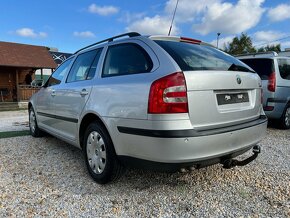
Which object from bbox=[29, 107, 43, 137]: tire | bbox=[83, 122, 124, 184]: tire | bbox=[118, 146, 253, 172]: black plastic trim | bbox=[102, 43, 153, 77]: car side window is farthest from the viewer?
bbox=[29, 107, 43, 137]: tire

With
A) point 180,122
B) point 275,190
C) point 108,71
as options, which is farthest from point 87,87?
point 275,190

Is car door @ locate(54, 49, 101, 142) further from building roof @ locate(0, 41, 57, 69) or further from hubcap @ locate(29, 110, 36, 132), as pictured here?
building roof @ locate(0, 41, 57, 69)

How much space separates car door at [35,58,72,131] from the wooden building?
44.8 feet

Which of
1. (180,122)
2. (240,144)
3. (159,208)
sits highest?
(180,122)

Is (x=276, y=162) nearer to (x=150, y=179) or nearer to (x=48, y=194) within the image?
(x=150, y=179)

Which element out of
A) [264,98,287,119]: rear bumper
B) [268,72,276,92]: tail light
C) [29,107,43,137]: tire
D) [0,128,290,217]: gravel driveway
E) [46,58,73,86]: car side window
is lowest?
[0,128,290,217]: gravel driveway

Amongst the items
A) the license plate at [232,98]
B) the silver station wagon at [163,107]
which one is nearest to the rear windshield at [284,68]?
the silver station wagon at [163,107]

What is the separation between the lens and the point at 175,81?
2527 millimetres

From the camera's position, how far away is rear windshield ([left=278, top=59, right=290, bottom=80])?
20.9 feet

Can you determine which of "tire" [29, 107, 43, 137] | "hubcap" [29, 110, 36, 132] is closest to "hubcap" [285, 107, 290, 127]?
"tire" [29, 107, 43, 137]

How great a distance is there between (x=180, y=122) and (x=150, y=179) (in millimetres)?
1229

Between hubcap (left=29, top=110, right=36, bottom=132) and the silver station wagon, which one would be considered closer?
the silver station wagon

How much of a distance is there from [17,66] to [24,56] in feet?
6.46

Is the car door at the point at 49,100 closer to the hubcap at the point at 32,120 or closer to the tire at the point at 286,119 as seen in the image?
the hubcap at the point at 32,120
